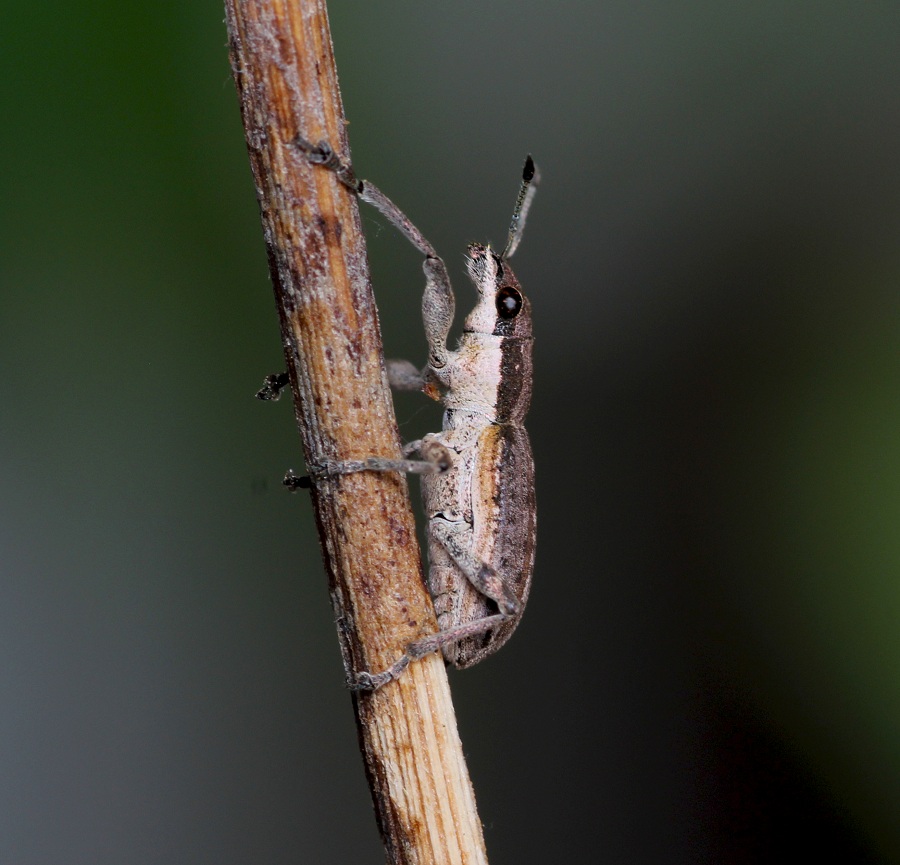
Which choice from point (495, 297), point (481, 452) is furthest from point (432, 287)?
point (481, 452)

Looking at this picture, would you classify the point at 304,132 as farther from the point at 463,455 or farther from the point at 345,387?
the point at 463,455

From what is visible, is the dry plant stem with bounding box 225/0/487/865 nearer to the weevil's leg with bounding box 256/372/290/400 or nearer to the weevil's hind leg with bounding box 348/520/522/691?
the weevil's hind leg with bounding box 348/520/522/691

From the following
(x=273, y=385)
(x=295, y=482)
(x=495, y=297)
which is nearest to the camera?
(x=295, y=482)

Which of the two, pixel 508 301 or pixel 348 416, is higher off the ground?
pixel 508 301

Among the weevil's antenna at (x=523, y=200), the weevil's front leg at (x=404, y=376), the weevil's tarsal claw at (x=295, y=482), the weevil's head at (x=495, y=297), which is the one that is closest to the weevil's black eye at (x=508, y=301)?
the weevil's head at (x=495, y=297)

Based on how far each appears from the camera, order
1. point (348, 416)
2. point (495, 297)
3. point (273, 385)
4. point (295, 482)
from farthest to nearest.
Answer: point (495, 297) → point (273, 385) → point (295, 482) → point (348, 416)

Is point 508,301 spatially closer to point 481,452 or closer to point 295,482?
point 481,452

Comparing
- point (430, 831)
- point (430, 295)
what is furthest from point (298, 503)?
point (430, 831)
